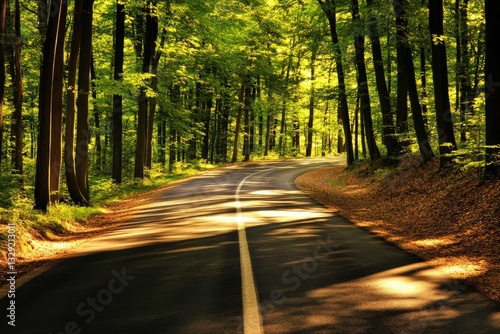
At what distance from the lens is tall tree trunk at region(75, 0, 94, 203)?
1570 cm

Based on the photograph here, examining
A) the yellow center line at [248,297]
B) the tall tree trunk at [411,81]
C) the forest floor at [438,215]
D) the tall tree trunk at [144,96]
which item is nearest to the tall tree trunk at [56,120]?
the yellow center line at [248,297]

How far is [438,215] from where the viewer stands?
12484mm

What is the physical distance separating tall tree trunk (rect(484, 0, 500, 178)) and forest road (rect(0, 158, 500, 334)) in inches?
175

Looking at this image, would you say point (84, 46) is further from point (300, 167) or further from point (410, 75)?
point (300, 167)

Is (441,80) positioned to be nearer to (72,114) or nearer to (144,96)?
(72,114)

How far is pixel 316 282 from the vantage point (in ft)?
20.9

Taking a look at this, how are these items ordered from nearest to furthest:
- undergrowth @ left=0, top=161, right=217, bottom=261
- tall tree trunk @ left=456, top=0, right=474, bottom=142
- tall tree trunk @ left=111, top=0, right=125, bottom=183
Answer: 1. undergrowth @ left=0, top=161, right=217, bottom=261
2. tall tree trunk @ left=456, top=0, right=474, bottom=142
3. tall tree trunk @ left=111, top=0, right=125, bottom=183

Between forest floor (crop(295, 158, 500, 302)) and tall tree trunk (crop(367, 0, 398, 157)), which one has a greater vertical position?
tall tree trunk (crop(367, 0, 398, 157))

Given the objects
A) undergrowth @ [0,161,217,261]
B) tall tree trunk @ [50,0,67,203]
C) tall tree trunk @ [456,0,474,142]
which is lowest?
undergrowth @ [0,161,217,261]

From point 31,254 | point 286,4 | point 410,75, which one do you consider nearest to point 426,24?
point 410,75

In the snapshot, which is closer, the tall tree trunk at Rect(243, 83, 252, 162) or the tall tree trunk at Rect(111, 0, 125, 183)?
the tall tree trunk at Rect(111, 0, 125, 183)

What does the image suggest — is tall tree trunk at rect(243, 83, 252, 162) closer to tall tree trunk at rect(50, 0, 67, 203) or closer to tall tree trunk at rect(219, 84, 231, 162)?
tall tree trunk at rect(219, 84, 231, 162)

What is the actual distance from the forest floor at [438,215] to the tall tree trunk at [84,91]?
29.8 feet

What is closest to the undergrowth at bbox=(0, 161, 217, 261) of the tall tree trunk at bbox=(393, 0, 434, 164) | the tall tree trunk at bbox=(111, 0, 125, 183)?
the tall tree trunk at bbox=(111, 0, 125, 183)
